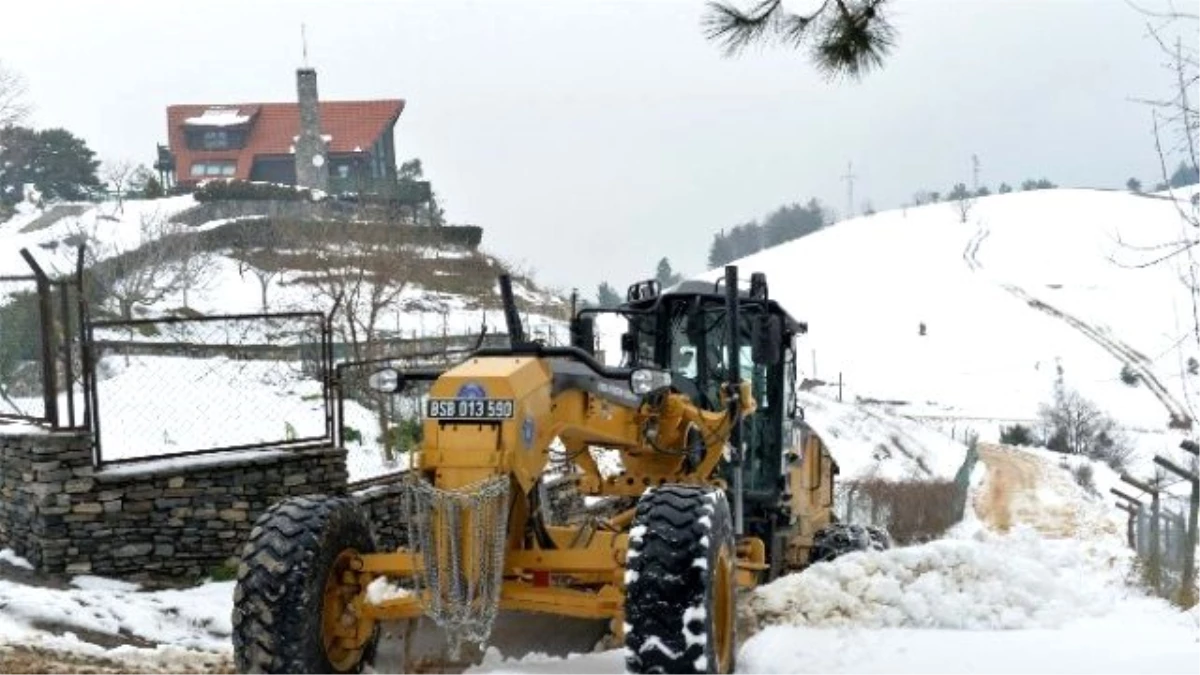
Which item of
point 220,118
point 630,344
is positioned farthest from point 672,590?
point 220,118

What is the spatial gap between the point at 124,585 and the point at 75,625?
1.40 m

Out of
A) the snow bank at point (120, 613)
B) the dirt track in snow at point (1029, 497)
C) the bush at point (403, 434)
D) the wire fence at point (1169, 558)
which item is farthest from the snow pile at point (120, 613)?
the dirt track in snow at point (1029, 497)

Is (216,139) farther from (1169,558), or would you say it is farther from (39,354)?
(1169,558)

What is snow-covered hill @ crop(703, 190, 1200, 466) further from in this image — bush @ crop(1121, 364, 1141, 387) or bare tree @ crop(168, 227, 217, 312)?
bare tree @ crop(168, 227, 217, 312)

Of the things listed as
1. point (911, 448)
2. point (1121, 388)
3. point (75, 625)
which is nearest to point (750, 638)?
point (75, 625)

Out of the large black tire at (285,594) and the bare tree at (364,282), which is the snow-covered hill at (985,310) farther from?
the large black tire at (285,594)

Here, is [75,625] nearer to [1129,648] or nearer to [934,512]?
[1129,648]

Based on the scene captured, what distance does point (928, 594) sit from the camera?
7.23m

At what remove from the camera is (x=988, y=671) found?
5.85 meters

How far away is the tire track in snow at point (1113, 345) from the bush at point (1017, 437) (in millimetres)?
6058

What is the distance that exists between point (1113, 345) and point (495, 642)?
257 feet

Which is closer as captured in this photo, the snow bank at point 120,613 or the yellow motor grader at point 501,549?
the yellow motor grader at point 501,549

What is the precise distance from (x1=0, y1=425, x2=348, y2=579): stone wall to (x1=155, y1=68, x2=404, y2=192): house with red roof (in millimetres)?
49574

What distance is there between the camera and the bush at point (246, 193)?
48125 mm
